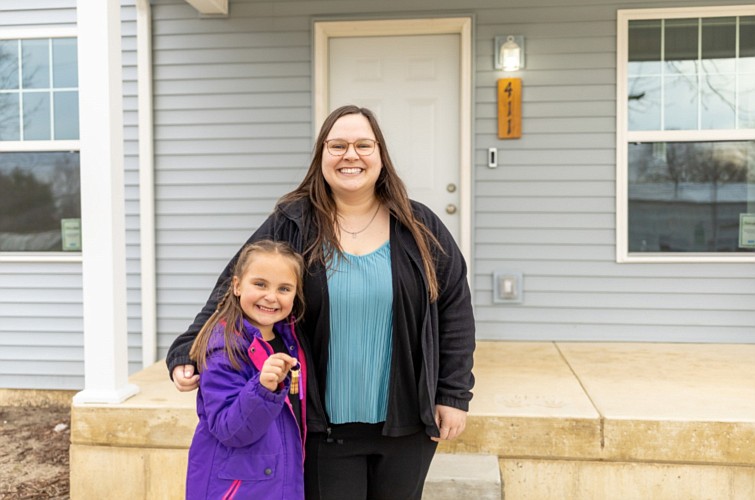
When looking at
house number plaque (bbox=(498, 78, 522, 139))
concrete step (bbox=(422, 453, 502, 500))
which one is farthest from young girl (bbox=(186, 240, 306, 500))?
house number plaque (bbox=(498, 78, 522, 139))

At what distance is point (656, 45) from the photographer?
405 cm

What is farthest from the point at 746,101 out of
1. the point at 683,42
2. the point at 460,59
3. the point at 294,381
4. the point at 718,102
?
the point at 294,381

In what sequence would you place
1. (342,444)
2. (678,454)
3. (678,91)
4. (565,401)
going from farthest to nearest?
(678,91), (565,401), (678,454), (342,444)

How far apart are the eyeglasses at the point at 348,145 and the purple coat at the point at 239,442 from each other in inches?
19.3

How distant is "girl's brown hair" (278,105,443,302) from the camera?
1668mm

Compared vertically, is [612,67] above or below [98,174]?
above

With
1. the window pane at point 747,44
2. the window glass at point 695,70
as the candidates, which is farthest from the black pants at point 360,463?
the window pane at point 747,44

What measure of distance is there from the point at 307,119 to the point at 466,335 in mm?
2803

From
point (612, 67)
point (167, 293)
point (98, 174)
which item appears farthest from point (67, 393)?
point (612, 67)

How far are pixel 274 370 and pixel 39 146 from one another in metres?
3.72

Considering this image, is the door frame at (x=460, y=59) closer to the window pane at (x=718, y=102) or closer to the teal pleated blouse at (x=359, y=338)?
the window pane at (x=718, y=102)

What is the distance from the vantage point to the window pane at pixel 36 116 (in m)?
4.35

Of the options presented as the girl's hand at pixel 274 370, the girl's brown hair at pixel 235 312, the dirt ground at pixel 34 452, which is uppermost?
the girl's brown hair at pixel 235 312

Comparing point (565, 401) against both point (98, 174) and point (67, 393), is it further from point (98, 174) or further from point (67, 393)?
point (67, 393)
